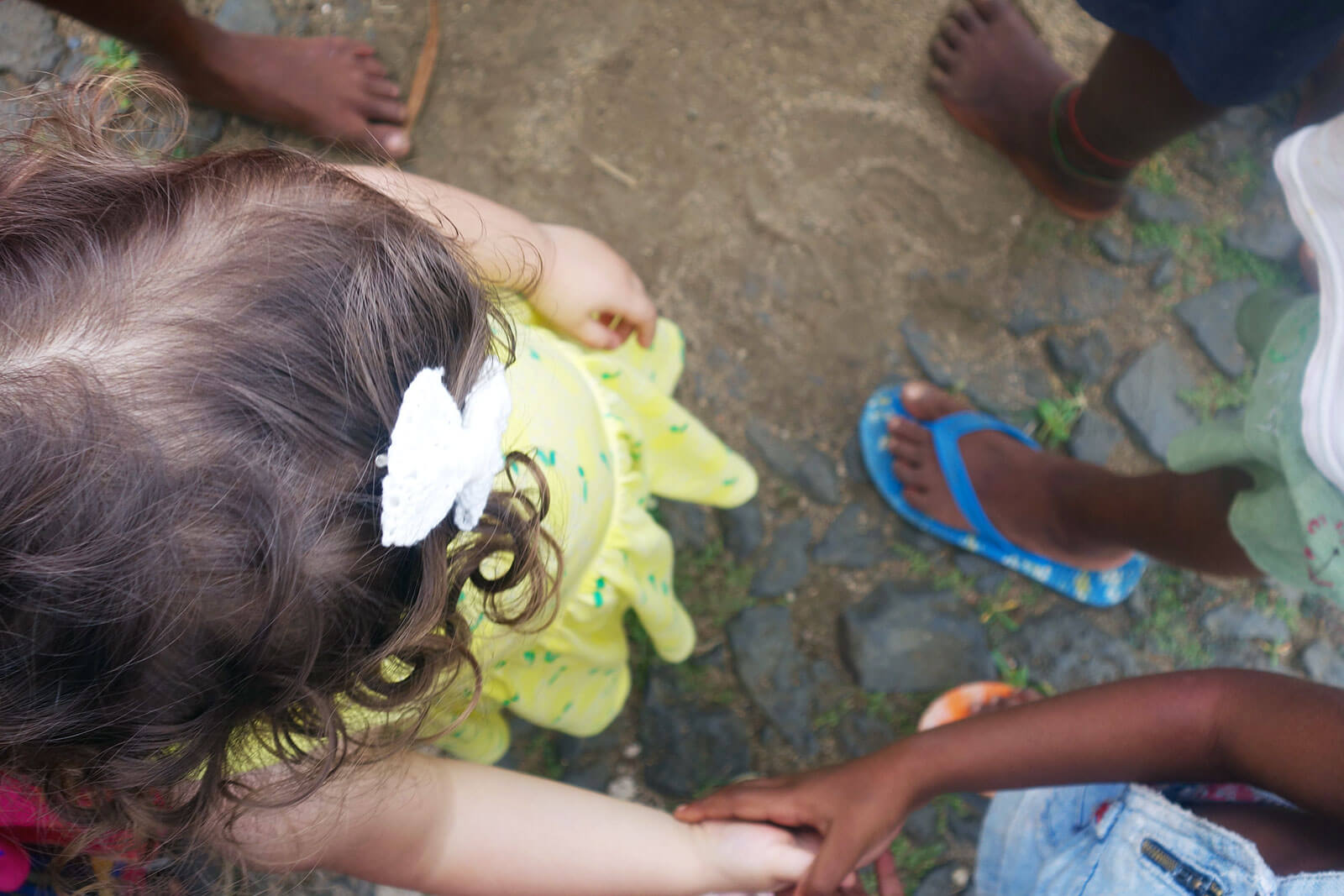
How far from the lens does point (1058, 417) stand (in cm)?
195

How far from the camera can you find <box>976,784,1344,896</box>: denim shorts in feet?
3.32

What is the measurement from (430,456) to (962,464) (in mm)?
1486

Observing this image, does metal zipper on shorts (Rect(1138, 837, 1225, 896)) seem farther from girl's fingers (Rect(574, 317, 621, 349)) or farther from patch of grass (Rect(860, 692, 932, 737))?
girl's fingers (Rect(574, 317, 621, 349))

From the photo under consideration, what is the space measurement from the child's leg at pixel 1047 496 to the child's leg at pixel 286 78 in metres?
1.40

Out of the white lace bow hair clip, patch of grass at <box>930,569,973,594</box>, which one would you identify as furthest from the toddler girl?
patch of grass at <box>930,569,973,594</box>

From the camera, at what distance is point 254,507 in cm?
68

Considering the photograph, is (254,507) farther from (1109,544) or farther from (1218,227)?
(1218,227)

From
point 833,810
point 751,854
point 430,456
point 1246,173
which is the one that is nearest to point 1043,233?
point 1246,173

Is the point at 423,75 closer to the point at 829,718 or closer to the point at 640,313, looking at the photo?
the point at 640,313

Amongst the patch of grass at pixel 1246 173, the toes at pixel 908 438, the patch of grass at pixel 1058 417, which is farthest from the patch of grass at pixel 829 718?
the patch of grass at pixel 1246 173

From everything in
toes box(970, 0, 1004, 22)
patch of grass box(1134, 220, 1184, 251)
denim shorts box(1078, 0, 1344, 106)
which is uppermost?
denim shorts box(1078, 0, 1344, 106)

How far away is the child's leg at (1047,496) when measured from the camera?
1576 mm

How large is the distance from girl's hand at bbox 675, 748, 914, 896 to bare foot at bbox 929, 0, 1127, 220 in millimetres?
1515

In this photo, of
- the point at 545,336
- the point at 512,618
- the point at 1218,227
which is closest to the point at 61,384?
the point at 512,618
